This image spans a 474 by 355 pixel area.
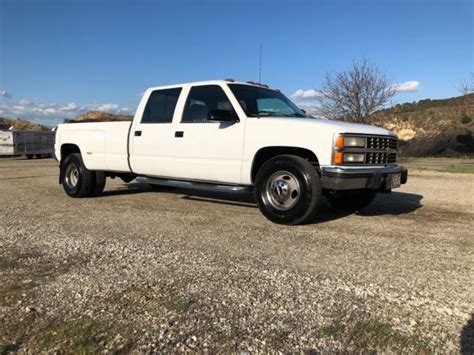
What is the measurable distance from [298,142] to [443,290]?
2769 millimetres

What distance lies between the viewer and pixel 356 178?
222 inches

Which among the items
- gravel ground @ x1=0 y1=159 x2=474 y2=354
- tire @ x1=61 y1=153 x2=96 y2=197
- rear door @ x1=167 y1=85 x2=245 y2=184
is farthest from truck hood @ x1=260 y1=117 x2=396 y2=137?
tire @ x1=61 y1=153 x2=96 y2=197

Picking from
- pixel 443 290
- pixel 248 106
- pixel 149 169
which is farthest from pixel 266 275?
pixel 149 169

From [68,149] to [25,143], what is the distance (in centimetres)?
1759

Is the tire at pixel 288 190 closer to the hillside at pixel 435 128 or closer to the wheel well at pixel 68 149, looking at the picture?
the wheel well at pixel 68 149

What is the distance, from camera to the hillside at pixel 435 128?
39.9 meters

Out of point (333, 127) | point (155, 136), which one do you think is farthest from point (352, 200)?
point (155, 136)

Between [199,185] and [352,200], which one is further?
[352,200]

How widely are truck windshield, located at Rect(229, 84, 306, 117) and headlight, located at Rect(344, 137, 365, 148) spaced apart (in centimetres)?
141

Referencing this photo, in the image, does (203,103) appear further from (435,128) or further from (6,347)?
(435,128)

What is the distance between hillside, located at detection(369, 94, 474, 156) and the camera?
39.9 m

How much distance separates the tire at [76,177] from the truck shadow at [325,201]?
0.68 meters

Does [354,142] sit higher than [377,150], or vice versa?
[354,142]

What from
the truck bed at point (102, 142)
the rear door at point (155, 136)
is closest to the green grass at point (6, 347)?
the rear door at point (155, 136)
